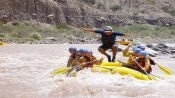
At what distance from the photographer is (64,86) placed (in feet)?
35.0

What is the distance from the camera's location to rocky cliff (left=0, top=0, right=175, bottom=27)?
1780 inches

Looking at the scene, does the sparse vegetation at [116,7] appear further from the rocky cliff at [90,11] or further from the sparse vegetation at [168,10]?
the sparse vegetation at [168,10]

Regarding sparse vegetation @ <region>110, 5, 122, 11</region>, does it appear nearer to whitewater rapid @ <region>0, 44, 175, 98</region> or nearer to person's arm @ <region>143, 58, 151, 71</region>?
whitewater rapid @ <region>0, 44, 175, 98</region>

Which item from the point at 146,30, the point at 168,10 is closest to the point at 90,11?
the point at 146,30

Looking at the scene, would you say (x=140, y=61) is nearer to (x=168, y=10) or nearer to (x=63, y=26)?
(x=63, y=26)

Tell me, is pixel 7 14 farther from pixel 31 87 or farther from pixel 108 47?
pixel 31 87

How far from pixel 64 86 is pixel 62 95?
830mm

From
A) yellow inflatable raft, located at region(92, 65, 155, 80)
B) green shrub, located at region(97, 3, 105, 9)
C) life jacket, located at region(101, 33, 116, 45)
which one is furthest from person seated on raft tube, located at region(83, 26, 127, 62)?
green shrub, located at region(97, 3, 105, 9)

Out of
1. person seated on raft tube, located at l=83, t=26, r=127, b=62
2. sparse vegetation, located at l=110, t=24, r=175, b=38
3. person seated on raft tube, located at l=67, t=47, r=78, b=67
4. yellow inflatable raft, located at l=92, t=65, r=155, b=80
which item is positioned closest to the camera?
yellow inflatable raft, located at l=92, t=65, r=155, b=80

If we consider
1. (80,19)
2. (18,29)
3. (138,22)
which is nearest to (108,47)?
(18,29)

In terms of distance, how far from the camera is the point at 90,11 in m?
51.4

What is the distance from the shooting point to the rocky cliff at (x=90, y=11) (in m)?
45.2

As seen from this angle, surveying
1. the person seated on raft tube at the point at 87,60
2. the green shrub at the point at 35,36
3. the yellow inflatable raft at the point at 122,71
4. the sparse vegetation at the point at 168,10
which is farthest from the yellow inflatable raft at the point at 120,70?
the sparse vegetation at the point at 168,10

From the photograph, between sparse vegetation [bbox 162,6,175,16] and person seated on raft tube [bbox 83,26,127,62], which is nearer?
person seated on raft tube [bbox 83,26,127,62]
